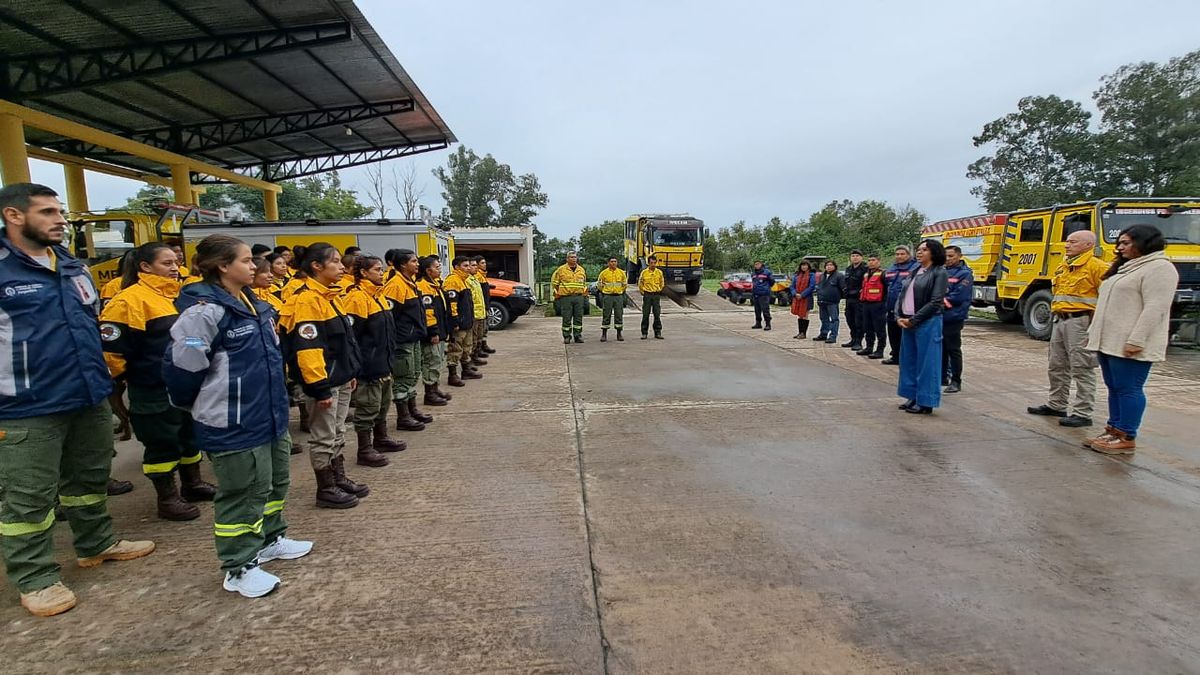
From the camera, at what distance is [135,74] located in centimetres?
1048

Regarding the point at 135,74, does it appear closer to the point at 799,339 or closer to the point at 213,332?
the point at 213,332

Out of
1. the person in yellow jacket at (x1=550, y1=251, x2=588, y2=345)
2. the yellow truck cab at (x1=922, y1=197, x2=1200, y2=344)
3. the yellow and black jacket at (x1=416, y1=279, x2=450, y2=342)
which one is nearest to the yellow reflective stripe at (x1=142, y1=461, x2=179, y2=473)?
the yellow and black jacket at (x1=416, y1=279, x2=450, y2=342)

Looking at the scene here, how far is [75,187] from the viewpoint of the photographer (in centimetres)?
1769

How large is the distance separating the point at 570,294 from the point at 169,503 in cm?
748

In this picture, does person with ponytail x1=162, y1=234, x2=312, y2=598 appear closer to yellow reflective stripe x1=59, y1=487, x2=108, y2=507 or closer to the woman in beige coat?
yellow reflective stripe x1=59, y1=487, x2=108, y2=507

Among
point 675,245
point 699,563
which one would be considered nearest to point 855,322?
point 699,563

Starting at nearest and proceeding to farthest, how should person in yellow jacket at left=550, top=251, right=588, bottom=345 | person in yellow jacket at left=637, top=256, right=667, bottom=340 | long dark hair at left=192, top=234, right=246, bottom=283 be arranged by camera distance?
long dark hair at left=192, top=234, right=246, bottom=283, person in yellow jacket at left=550, top=251, right=588, bottom=345, person in yellow jacket at left=637, top=256, right=667, bottom=340

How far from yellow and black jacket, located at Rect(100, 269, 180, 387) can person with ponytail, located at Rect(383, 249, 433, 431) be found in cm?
157

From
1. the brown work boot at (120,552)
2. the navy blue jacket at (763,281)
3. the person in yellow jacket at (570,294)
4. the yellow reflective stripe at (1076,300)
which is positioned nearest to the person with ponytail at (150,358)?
the brown work boot at (120,552)

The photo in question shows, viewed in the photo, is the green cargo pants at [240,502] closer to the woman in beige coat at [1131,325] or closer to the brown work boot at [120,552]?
the brown work boot at [120,552]

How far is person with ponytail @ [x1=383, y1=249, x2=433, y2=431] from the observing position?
4.74 metres

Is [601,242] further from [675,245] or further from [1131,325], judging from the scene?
[1131,325]

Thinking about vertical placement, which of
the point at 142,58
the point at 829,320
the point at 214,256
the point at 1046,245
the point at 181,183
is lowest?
the point at 829,320

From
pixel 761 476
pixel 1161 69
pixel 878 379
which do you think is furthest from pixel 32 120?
pixel 1161 69
